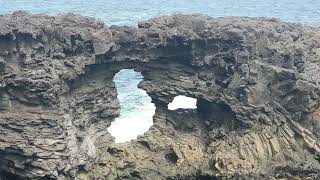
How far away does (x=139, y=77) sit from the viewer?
199 ft

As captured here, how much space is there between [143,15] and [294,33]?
210 ft

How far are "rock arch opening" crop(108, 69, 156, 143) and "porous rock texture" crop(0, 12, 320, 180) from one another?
11170 mm

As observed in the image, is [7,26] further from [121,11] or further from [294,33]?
[121,11]

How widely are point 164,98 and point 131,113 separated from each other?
19.2 meters

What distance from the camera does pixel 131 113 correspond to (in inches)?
1896

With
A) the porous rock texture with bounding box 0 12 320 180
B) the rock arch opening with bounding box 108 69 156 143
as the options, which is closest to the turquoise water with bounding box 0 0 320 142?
the rock arch opening with bounding box 108 69 156 143

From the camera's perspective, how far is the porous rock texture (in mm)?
24641

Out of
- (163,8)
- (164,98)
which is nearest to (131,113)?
(164,98)

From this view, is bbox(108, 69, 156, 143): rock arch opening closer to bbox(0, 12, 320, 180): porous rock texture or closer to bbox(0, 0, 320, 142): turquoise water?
bbox(0, 12, 320, 180): porous rock texture

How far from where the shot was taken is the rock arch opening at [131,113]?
142ft

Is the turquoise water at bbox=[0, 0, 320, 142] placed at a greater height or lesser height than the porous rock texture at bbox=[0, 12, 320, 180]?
lesser

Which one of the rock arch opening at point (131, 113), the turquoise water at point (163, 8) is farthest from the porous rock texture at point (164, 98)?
the turquoise water at point (163, 8)

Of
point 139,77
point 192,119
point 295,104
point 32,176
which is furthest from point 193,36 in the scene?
point 139,77

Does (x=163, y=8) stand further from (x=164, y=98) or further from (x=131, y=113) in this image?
(x=164, y=98)
